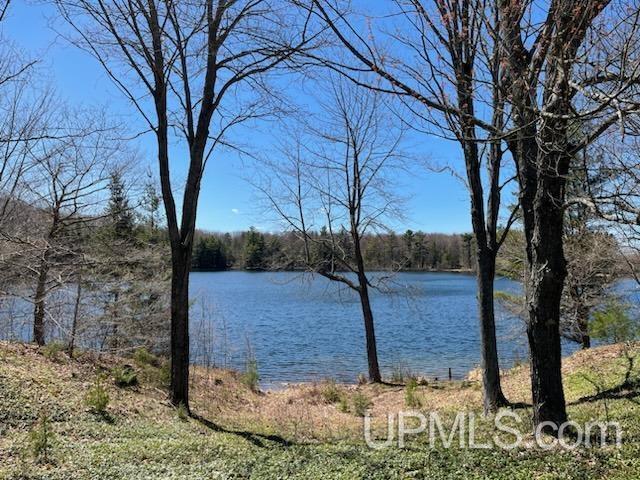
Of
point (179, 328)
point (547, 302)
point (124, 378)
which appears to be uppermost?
point (547, 302)

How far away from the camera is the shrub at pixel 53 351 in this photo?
409 inches

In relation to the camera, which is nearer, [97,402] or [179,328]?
[97,402]

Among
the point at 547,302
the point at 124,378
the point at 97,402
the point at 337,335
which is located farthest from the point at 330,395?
the point at 337,335

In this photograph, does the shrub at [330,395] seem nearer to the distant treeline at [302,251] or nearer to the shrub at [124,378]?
the shrub at [124,378]

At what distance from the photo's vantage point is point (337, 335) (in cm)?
2502

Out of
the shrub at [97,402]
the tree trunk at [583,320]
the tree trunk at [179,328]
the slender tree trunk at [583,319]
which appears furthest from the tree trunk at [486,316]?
the tree trunk at [583,320]

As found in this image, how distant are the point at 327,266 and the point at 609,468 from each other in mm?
12794

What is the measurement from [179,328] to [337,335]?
58.5 feet

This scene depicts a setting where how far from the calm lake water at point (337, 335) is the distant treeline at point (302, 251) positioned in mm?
782

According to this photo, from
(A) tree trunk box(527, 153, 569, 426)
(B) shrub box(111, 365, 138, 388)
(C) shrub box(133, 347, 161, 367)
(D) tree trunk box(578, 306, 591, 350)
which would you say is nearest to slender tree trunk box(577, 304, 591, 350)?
(D) tree trunk box(578, 306, 591, 350)

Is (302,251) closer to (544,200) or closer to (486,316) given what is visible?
(486,316)

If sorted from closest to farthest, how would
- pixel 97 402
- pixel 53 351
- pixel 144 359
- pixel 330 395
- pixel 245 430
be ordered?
pixel 97 402, pixel 245 430, pixel 53 351, pixel 330 395, pixel 144 359

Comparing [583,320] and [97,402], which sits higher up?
[583,320]

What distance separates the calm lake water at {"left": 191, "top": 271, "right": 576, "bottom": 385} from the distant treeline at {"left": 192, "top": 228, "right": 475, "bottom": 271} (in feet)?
2.57
